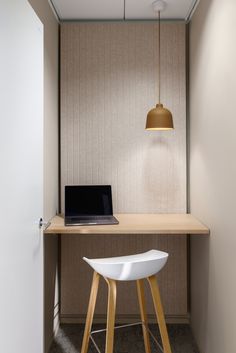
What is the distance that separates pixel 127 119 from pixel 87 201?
701 millimetres

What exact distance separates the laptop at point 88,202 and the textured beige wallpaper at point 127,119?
14cm

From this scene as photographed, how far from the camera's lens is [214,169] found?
190cm

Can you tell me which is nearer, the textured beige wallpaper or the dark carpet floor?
the dark carpet floor

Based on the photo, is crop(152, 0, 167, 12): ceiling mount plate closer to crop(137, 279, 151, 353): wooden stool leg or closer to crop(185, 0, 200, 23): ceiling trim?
crop(185, 0, 200, 23): ceiling trim

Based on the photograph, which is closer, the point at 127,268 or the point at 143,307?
the point at 127,268

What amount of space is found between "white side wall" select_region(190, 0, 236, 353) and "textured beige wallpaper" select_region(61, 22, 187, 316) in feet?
0.46

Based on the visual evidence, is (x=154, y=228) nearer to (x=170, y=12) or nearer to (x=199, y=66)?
(x=199, y=66)

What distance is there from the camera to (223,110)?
173 cm

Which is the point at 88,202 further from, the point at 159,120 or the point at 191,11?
the point at 191,11

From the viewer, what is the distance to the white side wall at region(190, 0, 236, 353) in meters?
1.62

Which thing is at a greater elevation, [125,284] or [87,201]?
[87,201]

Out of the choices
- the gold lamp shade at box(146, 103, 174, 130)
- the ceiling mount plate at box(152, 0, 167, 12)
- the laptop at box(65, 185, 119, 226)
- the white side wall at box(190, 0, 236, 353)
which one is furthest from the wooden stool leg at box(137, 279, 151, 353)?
the ceiling mount plate at box(152, 0, 167, 12)

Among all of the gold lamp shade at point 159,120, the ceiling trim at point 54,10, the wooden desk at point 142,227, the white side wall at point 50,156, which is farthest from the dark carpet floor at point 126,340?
the ceiling trim at point 54,10

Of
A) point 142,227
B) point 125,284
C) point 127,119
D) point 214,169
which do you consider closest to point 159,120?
point 127,119
